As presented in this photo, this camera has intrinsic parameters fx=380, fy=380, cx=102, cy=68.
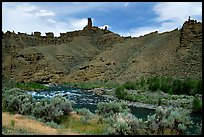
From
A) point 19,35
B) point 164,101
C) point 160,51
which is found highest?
point 19,35

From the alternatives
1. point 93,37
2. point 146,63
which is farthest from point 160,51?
point 93,37

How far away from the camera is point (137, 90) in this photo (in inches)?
1731

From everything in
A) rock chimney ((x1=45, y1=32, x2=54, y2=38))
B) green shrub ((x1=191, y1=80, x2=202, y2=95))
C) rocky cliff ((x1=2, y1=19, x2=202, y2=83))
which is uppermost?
rock chimney ((x1=45, y1=32, x2=54, y2=38))

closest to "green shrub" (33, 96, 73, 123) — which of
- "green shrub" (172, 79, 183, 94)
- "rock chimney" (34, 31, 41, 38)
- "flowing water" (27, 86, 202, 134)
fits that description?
"flowing water" (27, 86, 202, 134)

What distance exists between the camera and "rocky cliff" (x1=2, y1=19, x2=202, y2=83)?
221ft

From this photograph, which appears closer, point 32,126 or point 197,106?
point 32,126

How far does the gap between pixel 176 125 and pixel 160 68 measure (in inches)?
2086

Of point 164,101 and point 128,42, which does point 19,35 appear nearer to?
point 128,42

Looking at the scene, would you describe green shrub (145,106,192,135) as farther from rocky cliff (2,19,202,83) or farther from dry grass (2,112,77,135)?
rocky cliff (2,19,202,83)

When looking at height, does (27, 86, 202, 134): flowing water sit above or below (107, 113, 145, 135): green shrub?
below

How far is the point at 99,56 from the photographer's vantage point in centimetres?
9012

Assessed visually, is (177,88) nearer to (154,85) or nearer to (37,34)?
(154,85)

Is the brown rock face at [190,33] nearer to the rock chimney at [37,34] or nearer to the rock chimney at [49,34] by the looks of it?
the rock chimney at [49,34]

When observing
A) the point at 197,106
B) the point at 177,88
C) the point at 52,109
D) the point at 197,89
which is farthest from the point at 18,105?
the point at 177,88
